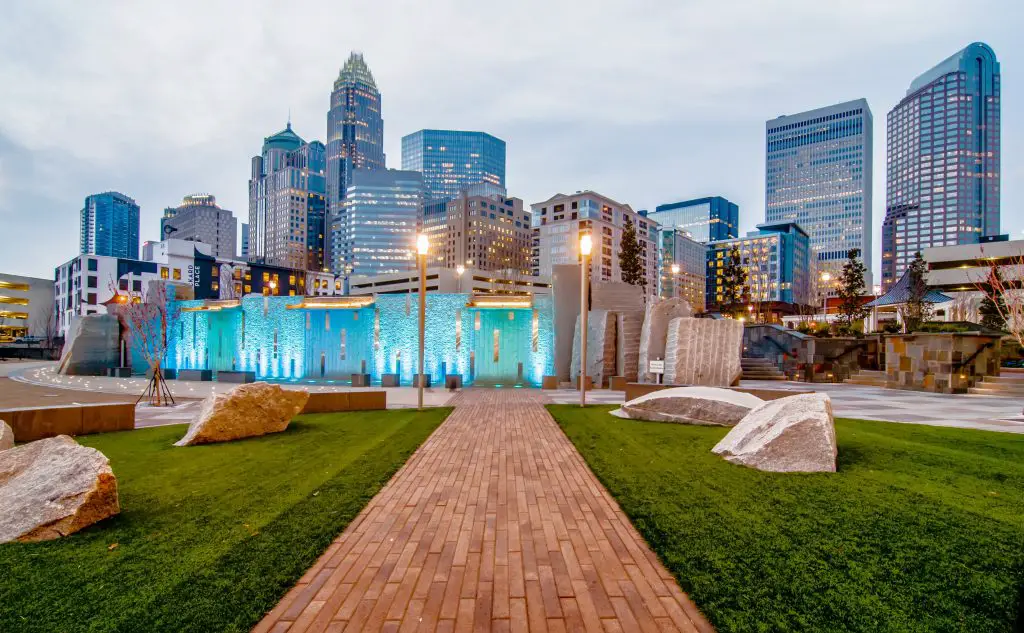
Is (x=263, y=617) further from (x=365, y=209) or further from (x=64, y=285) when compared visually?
(x=365, y=209)

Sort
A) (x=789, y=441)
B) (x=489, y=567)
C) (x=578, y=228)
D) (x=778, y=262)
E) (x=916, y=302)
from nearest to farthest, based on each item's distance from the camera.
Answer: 1. (x=489, y=567)
2. (x=789, y=441)
3. (x=916, y=302)
4. (x=578, y=228)
5. (x=778, y=262)

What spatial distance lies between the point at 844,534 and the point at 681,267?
17460cm

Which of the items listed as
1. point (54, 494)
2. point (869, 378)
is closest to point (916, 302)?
point (869, 378)

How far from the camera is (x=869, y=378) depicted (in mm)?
24188

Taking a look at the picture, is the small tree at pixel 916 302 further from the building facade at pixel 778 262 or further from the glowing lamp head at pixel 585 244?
the building facade at pixel 778 262

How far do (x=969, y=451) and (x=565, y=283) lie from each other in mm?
15896

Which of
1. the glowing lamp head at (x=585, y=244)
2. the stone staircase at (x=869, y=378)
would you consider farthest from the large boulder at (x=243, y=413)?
the stone staircase at (x=869, y=378)

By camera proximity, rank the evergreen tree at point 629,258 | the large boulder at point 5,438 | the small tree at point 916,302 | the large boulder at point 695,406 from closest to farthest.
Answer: the large boulder at point 5,438 < the large boulder at point 695,406 < the small tree at point 916,302 < the evergreen tree at point 629,258

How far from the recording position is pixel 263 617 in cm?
335

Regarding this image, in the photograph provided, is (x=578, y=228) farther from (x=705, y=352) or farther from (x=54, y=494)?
(x=54, y=494)

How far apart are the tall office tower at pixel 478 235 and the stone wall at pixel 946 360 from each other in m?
124

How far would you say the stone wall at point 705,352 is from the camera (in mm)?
19094

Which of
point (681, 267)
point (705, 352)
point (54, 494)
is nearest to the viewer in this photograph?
point (54, 494)

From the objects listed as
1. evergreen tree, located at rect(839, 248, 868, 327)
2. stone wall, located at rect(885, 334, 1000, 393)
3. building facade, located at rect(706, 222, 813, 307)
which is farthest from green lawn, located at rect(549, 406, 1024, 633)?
building facade, located at rect(706, 222, 813, 307)
